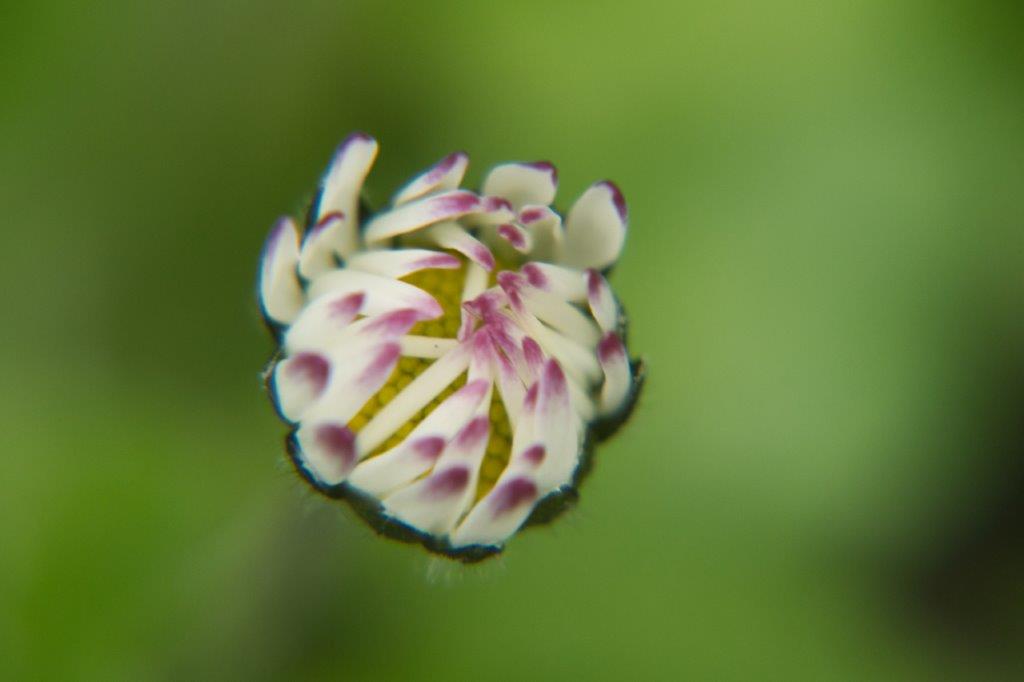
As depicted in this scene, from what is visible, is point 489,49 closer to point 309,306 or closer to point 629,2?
point 629,2

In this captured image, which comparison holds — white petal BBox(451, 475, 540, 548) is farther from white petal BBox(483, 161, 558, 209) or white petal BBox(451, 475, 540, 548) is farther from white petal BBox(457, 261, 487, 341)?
white petal BBox(483, 161, 558, 209)

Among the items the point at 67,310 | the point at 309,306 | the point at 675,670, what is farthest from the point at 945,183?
the point at 67,310

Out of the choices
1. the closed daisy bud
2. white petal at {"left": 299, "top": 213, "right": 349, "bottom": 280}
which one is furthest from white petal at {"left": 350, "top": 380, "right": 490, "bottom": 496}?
white petal at {"left": 299, "top": 213, "right": 349, "bottom": 280}

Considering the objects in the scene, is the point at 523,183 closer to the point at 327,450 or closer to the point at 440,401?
the point at 440,401

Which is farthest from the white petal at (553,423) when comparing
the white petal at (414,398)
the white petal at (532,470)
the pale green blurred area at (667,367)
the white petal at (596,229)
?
the pale green blurred area at (667,367)

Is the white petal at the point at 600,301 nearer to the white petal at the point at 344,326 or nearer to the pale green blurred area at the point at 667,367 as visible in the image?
the white petal at the point at 344,326
